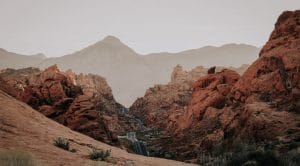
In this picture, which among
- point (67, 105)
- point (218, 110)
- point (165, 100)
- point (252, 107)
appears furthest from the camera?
point (165, 100)

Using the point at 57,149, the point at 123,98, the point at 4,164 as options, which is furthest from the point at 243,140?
the point at 123,98

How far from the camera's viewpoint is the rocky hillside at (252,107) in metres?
27.9

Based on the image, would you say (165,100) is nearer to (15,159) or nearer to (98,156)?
(98,156)

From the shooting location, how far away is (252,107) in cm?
3173

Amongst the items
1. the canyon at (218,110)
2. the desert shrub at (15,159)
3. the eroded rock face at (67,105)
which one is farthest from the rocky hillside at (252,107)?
A: the desert shrub at (15,159)

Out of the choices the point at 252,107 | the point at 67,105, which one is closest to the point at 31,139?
the point at 252,107

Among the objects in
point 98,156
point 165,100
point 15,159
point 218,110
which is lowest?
point 98,156

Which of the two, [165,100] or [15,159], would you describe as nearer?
[15,159]

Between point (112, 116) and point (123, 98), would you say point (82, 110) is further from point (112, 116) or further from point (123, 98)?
point (123, 98)

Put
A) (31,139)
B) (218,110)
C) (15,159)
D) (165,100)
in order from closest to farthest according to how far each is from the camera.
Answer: (15,159)
(31,139)
(218,110)
(165,100)

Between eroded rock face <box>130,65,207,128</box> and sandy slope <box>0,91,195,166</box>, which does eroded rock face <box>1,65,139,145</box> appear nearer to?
sandy slope <box>0,91,195,166</box>

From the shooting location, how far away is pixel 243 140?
29734mm

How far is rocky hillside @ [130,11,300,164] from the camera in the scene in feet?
91.6

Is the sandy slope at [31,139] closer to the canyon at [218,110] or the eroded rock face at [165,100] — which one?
the canyon at [218,110]
